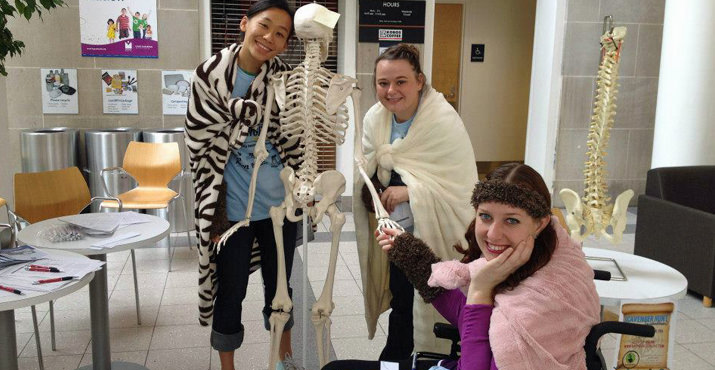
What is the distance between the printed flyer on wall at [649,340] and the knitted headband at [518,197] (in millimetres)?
884

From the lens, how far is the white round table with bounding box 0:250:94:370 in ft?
5.90

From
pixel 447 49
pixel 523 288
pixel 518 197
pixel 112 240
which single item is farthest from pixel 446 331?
pixel 447 49

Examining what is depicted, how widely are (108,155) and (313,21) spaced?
13.0 ft

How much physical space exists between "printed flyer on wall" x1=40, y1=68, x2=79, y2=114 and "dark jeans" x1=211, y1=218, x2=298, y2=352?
158 inches

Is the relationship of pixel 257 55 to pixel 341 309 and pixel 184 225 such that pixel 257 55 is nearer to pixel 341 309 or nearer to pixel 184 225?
pixel 341 309

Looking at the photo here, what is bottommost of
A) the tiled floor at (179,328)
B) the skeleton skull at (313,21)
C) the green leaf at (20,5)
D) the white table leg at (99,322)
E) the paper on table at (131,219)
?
the tiled floor at (179,328)

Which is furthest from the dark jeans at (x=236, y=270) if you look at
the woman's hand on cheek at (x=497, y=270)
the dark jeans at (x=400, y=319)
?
the woman's hand on cheek at (x=497, y=270)

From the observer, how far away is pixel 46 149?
5117 mm

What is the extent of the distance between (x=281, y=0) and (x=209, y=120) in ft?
1.58

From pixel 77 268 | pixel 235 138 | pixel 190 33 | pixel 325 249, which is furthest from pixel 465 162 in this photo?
pixel 190 33

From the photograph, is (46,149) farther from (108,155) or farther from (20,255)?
(20,255)

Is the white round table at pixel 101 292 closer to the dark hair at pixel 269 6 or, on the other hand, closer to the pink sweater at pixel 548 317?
the dark hair at pixel 269 6

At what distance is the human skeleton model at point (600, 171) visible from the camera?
2453mm

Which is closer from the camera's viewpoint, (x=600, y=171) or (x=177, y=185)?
(x=600, y=171)
